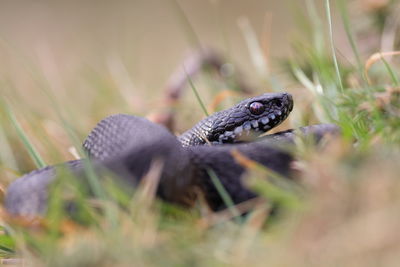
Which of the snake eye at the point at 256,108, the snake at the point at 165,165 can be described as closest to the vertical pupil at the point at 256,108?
the snake eye at the point at 256,108

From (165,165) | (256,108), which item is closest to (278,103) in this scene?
(256,108)

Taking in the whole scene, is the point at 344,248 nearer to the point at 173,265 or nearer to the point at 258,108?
the point at 173,265

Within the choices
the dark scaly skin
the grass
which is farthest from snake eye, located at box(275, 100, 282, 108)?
the grass

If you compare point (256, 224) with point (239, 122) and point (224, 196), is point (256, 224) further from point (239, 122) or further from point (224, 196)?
point (239, 122)

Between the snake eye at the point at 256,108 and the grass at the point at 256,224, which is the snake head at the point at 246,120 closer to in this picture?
A: the snake eye at the point at 256,108

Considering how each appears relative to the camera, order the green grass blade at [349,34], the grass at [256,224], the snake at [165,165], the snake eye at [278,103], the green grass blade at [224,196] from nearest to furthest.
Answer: the grass at [256,224] → the green grass blade at [224,196] → the snake at [165,165] → the green grass blade at [349,34] → the snake eye at [278,103]

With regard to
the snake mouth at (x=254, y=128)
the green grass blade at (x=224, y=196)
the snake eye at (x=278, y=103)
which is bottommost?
the snake mouth at (x=254, y=128)

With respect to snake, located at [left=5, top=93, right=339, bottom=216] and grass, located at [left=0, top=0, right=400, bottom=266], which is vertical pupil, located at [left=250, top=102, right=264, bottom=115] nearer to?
snake, located at [left=5, top=93, right=339, bottom=216]
